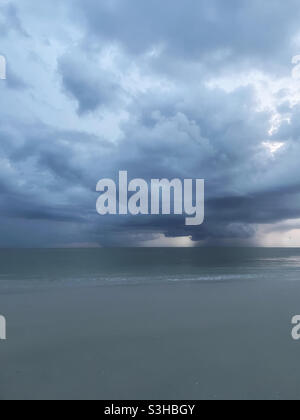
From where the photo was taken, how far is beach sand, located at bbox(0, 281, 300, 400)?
682 cm

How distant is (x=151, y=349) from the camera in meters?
9.18

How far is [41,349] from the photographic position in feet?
30.8

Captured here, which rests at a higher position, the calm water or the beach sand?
the calm water

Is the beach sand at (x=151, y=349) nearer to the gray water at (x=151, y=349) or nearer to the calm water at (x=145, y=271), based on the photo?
the gray water at (x=151, y=349)

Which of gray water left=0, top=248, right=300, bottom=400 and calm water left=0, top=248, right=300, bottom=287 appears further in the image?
calm water left=0, top=248, right=300, bottom=287

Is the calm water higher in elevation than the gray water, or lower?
higher

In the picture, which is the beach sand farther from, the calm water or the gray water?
the calm water

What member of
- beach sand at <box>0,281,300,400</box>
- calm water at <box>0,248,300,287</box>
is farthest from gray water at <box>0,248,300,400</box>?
calm water at <box>0,248,300,287</box>

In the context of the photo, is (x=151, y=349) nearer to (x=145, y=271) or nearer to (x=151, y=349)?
(x=151, y=349)

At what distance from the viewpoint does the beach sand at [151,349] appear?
6.82 metres

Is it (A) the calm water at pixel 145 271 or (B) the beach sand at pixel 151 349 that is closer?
(B) the beach sand at pixel 151 349

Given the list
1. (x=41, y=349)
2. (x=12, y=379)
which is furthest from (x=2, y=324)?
(x=12, y=379)

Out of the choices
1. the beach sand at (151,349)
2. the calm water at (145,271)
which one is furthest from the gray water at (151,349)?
the calm water at (145,271)
